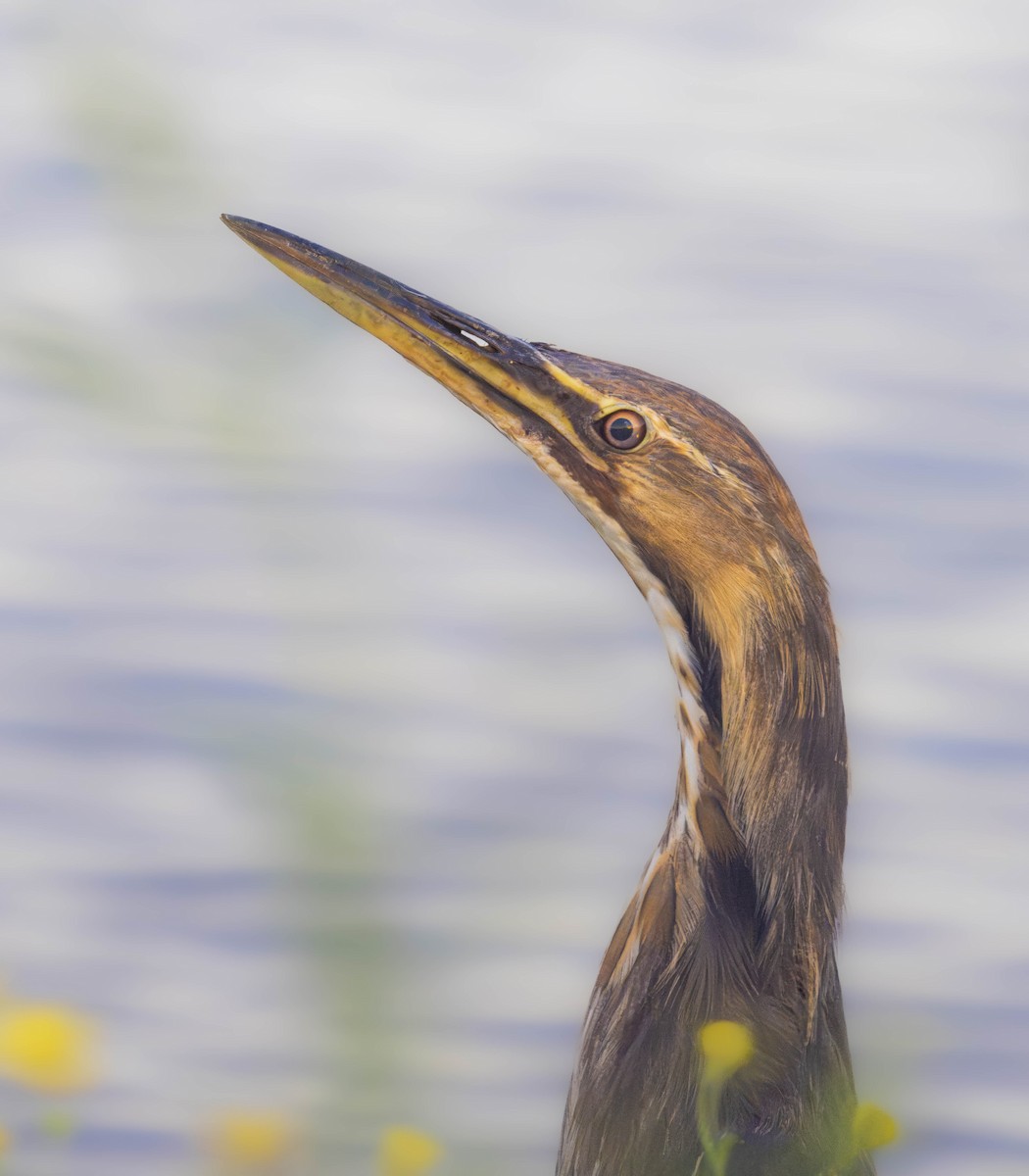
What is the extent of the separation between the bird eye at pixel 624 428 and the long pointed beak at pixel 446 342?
47 mm

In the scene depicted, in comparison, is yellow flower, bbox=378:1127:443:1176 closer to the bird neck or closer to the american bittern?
the american bittern

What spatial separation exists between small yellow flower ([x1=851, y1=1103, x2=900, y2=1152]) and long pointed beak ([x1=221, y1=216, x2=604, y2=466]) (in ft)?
4.26

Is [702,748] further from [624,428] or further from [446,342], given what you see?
[446,342]

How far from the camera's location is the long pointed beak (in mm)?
2268

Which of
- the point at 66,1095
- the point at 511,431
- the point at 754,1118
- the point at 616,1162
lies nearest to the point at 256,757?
the point at 66,1095

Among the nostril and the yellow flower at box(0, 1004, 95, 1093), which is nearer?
the yellow flower at box(0, 1004, 95, 1093)

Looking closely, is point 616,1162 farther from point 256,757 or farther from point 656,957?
point 256,757

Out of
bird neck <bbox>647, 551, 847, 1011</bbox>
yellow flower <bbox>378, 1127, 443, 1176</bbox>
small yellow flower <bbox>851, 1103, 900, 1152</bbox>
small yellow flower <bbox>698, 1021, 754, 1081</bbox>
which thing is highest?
bird neck <bbox>647, 551, 847, 1011</bbox>

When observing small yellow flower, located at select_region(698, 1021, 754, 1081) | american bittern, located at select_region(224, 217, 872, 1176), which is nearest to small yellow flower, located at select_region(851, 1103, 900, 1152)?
small yellow flower, located at select_region(698, 1021, 754, 1081)

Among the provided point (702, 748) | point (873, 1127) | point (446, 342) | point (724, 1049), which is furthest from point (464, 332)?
A: point (873, 1127)

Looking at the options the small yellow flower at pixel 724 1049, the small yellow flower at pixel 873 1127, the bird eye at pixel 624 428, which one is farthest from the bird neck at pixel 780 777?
the small yellow flower at pixel 873 1127

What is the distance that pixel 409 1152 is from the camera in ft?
3.66

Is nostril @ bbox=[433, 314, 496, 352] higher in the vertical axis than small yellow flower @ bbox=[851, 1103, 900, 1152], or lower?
higher

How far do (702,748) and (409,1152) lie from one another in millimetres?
1168
